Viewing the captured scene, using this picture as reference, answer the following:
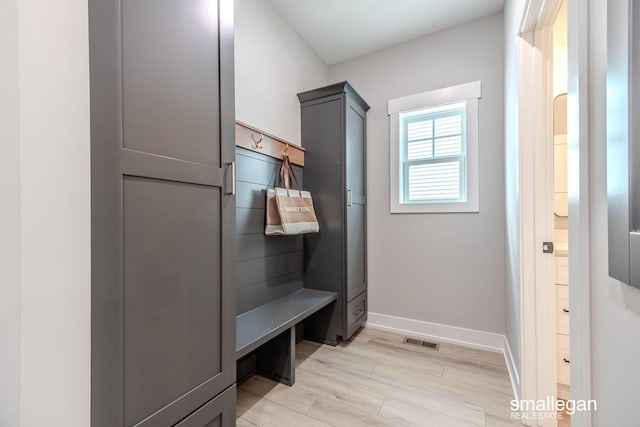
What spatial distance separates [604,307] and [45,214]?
1319 mm

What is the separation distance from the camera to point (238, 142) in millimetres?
1761

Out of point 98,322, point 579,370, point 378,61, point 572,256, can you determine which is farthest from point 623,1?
point 378,61

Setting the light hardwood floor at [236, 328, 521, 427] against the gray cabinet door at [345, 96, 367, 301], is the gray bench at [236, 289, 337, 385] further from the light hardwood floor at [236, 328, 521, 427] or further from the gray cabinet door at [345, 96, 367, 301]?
the gray cabinet door at [345, 96, 367, 301]

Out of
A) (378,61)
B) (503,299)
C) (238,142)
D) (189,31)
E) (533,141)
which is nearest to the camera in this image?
(189,31)

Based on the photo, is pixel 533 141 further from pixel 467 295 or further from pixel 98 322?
pixel 98 322

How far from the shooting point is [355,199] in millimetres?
2527

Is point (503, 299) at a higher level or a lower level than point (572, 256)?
lower

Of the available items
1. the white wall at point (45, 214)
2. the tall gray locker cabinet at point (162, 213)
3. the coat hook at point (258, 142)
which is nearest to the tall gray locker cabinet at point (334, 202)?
the coat hook at point (258, 142)

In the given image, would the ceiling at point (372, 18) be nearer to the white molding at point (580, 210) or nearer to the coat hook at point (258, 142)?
Answer: the coat hook at point (258, 142)

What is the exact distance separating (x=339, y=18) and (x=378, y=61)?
619 millimetres

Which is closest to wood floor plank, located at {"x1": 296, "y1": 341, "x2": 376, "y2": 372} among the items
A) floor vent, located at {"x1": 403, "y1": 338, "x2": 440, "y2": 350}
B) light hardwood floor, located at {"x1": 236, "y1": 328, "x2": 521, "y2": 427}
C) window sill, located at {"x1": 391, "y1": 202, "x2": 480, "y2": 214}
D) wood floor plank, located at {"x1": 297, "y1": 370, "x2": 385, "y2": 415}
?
light hardwood floor, located at {"x1": 236, "y1": 328, "x2": 521, "y2": 427}

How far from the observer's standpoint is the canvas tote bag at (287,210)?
1.92 meters

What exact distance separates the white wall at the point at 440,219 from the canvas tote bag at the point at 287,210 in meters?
0.86

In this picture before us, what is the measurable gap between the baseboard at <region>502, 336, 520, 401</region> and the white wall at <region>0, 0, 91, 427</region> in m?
2.06
